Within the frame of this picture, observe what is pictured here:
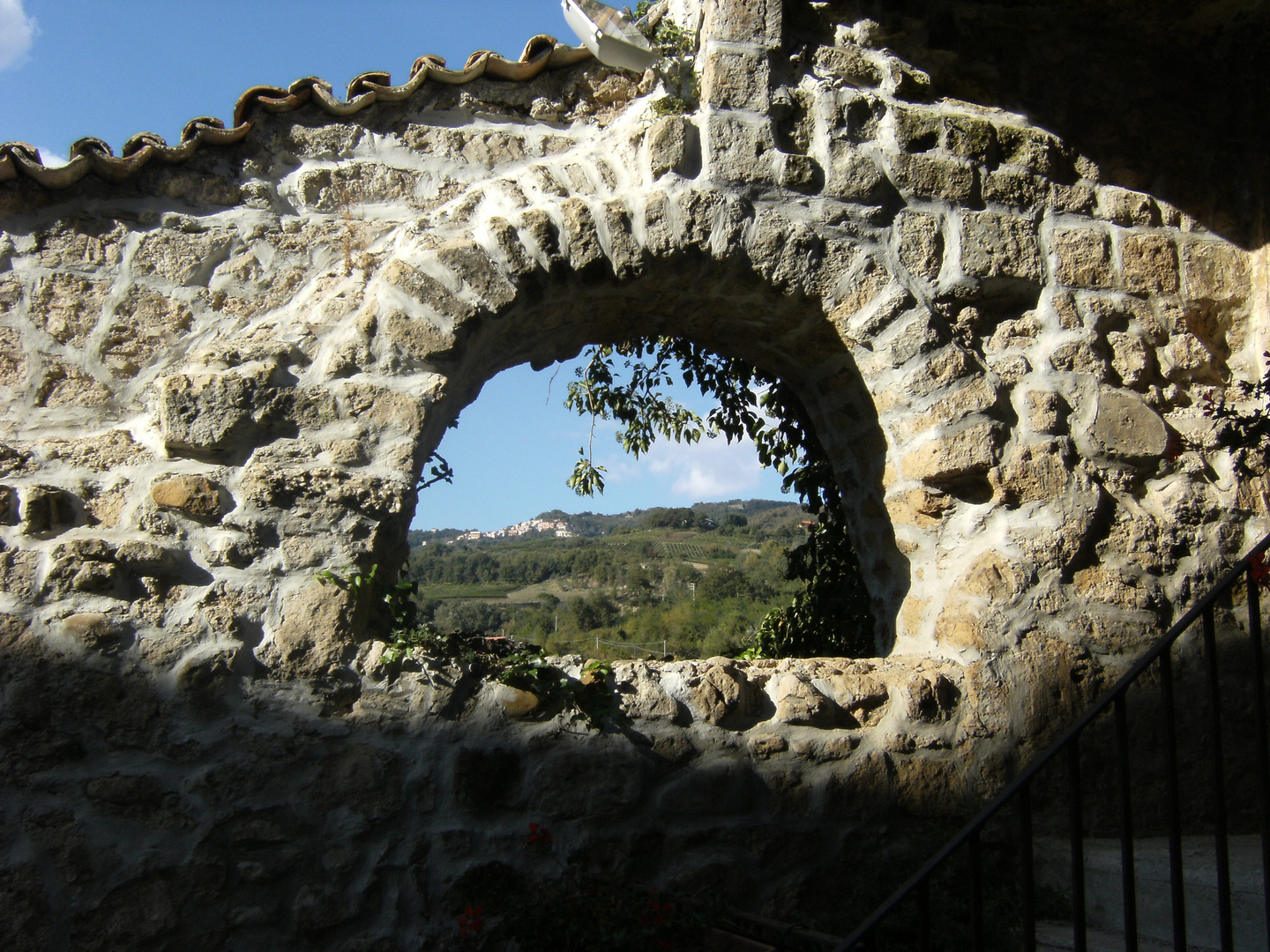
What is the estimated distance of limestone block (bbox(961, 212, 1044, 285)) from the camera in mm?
2943

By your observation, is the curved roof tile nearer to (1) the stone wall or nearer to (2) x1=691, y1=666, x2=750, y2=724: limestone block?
(1) the stone wall

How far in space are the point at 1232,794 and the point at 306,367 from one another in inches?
120

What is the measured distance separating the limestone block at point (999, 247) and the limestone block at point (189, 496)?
2375 mm

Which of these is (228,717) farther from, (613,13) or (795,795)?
(613,13)

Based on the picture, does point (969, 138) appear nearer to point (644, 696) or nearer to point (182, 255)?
point (644, 696)

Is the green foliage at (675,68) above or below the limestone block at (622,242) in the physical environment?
above

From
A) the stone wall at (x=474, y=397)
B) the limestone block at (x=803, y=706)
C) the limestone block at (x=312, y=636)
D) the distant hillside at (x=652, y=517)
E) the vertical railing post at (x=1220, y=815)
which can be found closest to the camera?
the vertical railing post at (x=1220, y=815)

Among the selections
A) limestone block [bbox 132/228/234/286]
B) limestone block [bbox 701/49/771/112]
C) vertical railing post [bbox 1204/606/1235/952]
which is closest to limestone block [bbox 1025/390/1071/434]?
vertical railing post [bbox 1204/606/1235/952]

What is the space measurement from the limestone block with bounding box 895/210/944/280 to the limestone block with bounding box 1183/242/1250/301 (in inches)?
36.1

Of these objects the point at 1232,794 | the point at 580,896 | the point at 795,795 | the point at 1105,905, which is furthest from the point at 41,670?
the point at 1232,794

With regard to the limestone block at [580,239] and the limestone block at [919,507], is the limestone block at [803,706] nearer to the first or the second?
the limestone block at [919,507]

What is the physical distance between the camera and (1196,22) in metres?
3.20

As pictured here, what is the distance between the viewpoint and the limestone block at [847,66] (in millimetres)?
3029

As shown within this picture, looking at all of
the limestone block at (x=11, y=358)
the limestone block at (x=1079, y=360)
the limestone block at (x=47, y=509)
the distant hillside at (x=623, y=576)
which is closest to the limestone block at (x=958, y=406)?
the limestone block at (x=1079, y=360)
